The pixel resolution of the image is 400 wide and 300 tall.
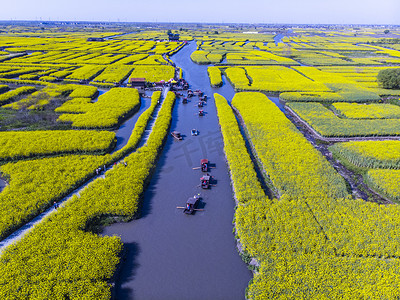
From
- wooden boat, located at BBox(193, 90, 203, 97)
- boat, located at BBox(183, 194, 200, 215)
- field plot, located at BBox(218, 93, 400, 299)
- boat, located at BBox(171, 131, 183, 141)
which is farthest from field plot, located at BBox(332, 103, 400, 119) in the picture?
boat, located at BBox(183, 194, 200, 215)

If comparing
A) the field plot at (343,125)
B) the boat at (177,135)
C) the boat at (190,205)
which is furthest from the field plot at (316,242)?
the field plot at (343,125)

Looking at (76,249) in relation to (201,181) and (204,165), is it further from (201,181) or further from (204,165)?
(204,165)

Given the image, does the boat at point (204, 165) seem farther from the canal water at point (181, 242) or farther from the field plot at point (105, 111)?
the field plot at point (105, 111)

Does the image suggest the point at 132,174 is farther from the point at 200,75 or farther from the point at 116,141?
the point at 200,75

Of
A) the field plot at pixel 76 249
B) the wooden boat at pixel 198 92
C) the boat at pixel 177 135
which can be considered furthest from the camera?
the wooden boat at pixel 198 92

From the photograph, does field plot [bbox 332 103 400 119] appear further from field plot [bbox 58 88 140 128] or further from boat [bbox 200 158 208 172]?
field plot [bbox 58 88 140 128]

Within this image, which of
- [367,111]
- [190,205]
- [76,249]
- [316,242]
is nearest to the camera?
[76,249]

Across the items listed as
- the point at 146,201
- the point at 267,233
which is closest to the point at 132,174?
the point at 146,201

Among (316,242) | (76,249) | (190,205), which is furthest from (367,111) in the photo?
(76,249)
